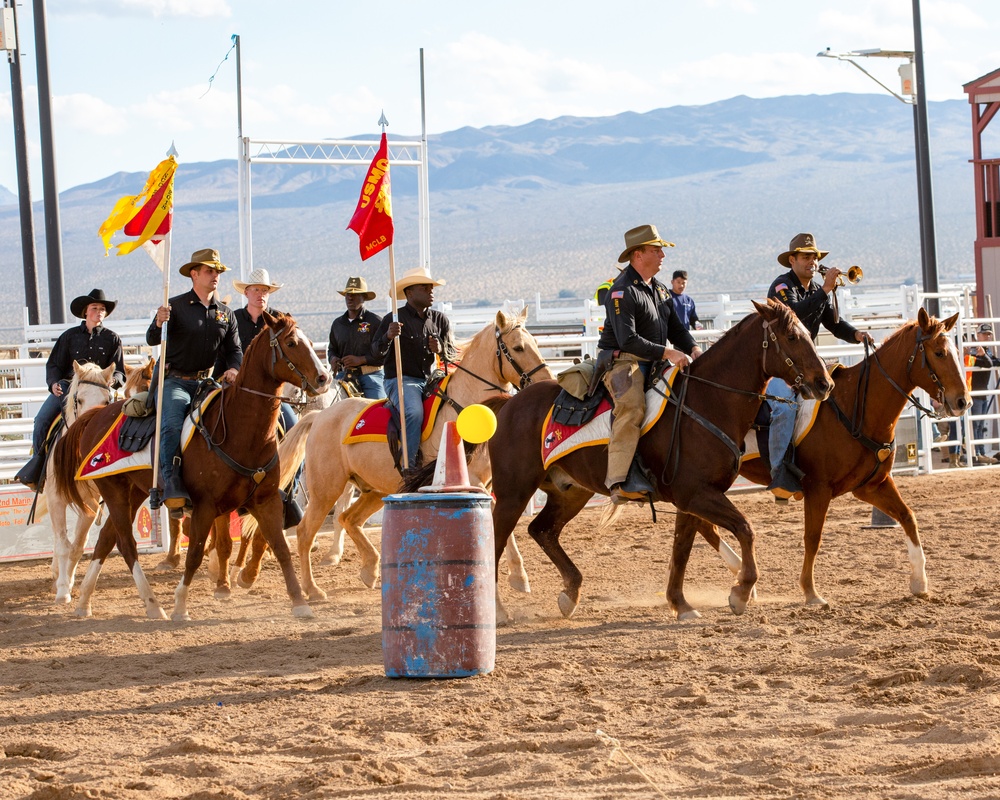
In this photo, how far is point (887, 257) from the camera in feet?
492

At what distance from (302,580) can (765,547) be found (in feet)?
14.1

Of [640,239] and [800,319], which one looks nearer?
[640,239]

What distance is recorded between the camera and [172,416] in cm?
979

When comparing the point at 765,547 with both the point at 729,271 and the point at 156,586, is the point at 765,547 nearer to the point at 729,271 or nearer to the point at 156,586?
the point at 156,586

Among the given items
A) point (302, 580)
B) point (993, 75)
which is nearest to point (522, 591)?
point (302, 580)

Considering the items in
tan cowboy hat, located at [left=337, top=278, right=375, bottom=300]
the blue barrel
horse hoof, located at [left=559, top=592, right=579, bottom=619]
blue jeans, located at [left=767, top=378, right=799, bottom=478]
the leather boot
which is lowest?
horse hoof, located at [left=559, top=592, right=579, bottom=619]

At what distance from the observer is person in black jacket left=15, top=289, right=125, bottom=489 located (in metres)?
11.5

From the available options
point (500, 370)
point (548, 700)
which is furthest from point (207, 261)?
point (548, 700)

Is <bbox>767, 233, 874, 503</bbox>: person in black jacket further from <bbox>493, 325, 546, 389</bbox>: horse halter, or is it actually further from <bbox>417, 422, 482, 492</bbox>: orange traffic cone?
<bbox>417, 422, 482, 492</bbox>: orange traffic cone

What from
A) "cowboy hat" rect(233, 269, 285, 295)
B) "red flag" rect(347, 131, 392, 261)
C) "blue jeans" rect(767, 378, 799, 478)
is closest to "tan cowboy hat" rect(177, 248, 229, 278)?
"red flag" rect(347, 131, 392, 261)

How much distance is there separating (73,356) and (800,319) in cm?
633

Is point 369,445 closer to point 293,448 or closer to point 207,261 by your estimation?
point 293,448

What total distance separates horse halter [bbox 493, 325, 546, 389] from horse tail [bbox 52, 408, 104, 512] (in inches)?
130

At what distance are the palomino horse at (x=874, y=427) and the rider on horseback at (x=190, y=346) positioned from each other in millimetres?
3767
